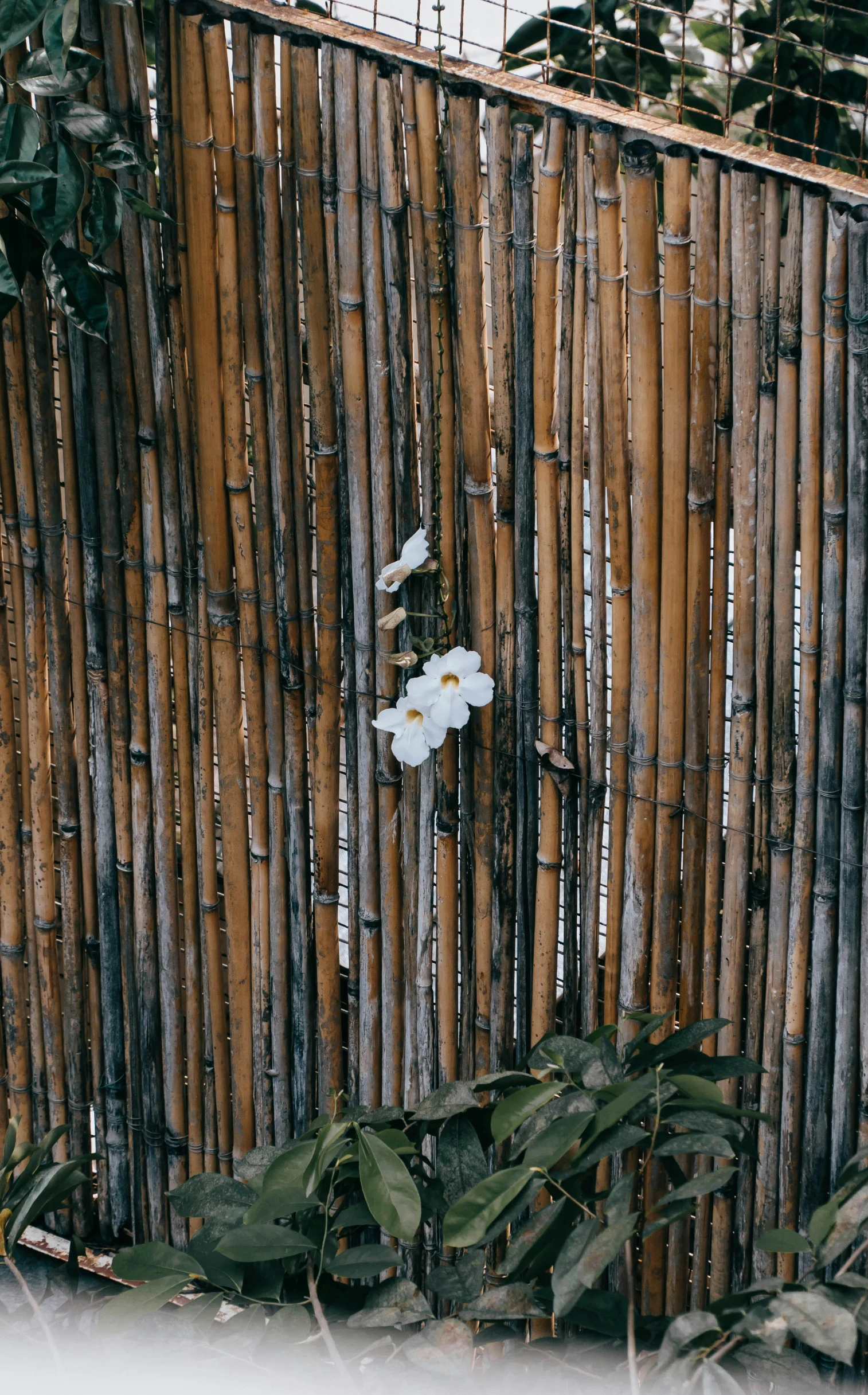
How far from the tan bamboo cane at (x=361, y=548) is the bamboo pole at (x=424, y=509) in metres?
0.05

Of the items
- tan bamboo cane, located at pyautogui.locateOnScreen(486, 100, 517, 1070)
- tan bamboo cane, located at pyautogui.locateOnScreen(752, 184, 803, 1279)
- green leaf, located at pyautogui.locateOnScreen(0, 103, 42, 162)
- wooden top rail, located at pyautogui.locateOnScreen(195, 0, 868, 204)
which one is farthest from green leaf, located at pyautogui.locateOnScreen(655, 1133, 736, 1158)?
green leaf, located at pyautogui.locateOnScreen(0, 103, 42, 162)

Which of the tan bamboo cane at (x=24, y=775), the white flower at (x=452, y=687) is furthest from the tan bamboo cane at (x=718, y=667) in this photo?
the tan bamboo cane at (x=24, y=775)

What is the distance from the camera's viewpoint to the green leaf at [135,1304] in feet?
3.24

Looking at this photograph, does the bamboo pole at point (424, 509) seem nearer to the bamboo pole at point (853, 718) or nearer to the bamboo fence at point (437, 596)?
the bamboo fence at point (437, 596)

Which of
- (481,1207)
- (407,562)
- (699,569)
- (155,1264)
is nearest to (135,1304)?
(155,1264)

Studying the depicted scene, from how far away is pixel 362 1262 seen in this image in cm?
104

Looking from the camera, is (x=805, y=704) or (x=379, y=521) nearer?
(x=805, y=704)

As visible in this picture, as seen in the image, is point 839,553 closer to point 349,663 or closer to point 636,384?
point 636,384

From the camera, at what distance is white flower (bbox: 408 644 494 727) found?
1344mm

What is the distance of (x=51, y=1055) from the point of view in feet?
5.59

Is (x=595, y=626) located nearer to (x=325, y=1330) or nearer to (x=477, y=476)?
(x=477, y=476)

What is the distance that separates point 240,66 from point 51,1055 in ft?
3.87

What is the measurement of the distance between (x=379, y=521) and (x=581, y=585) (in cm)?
22

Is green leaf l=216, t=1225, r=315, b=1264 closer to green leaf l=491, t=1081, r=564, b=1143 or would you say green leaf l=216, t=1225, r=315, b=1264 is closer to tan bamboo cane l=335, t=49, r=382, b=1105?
green leaf l=491, t=1081, r=564, b=1143
